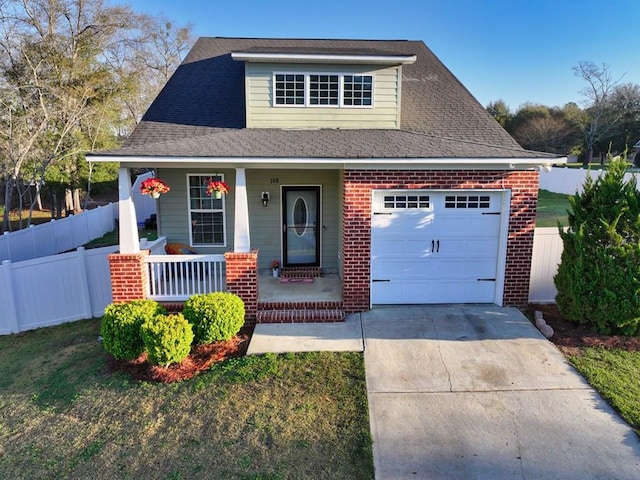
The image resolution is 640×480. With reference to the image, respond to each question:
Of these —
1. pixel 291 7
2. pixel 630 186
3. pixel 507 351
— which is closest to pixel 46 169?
pixel 291 7

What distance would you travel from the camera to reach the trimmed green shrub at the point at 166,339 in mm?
5535

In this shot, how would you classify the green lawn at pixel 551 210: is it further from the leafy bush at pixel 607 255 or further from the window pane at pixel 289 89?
the window pane at pixel 289 89

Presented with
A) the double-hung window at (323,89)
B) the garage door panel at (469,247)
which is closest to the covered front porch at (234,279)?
the garage door panel at (469,247)

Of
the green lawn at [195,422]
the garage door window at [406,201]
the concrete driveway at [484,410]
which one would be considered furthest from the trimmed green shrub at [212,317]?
the garage door window at [406,201]

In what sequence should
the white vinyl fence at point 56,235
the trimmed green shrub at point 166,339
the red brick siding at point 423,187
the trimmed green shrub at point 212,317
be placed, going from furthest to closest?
the white vinyl fence at point 56,235 < the red brick siding at point 423,187 < the trimmed green shrub at point 212,317 < the trimmed green shrub at point 166,339

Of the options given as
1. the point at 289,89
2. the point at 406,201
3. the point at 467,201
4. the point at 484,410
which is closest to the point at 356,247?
the point at 406,201

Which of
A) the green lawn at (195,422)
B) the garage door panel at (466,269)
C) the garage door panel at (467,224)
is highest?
the garage door panel at (467,224)

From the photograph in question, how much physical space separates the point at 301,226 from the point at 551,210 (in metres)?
13.5

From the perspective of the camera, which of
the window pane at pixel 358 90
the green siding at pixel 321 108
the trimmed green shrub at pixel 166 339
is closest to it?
the trimmed green shrub at pixel 166 339

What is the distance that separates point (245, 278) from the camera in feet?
24.4

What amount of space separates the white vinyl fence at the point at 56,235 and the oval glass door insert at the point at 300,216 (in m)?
7.39

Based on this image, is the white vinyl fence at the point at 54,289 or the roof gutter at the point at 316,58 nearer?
the white vinyl fence at the point at 54,289

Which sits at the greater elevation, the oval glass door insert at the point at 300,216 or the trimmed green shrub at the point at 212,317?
the oval glass door insert at the point at 300,216

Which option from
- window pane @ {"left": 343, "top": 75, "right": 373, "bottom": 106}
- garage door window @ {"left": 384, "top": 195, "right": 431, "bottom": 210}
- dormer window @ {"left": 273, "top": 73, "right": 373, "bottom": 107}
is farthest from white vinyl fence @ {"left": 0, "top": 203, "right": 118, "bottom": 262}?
garage door window @ {"left": 384, "top": 195, "right": 431, "bottom": 210}
